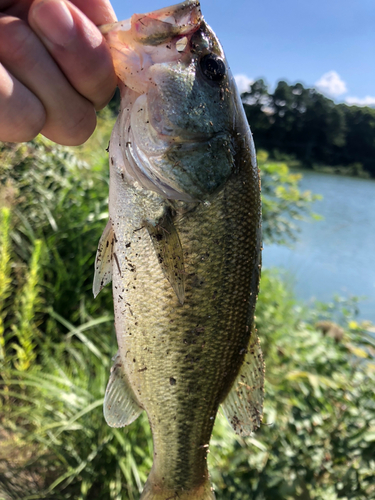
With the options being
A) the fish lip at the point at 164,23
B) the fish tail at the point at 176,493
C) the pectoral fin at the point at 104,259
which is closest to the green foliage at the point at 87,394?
the fish tail at the point at 176,493

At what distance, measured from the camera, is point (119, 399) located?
48.7 inches

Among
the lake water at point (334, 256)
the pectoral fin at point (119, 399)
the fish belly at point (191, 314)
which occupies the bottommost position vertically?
the lake water at point (334, 256)

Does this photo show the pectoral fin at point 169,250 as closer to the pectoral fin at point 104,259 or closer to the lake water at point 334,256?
the pectoral fin at point 104,259

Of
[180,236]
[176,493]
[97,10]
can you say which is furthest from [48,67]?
[176,493]

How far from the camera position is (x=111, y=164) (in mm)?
1048

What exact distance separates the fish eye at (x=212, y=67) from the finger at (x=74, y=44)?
29 centimetres

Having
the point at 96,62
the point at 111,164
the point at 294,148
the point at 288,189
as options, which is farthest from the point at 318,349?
the point at 294,148

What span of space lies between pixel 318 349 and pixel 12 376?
271 cm

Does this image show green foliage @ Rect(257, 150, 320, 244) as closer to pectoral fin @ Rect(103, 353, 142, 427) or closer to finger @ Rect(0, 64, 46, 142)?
pectoral fin @ Rect(103, 353, 142, 427)

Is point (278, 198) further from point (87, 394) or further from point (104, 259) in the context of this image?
point (104, 259)

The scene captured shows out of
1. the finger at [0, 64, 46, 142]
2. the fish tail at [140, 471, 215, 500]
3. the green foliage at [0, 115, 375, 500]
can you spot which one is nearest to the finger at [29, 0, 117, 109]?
the finger at [0, 64, 46, 142]

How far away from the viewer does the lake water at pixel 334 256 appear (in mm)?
6465

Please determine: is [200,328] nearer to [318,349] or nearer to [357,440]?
[357,440]

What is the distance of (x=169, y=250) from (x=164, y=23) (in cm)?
66
